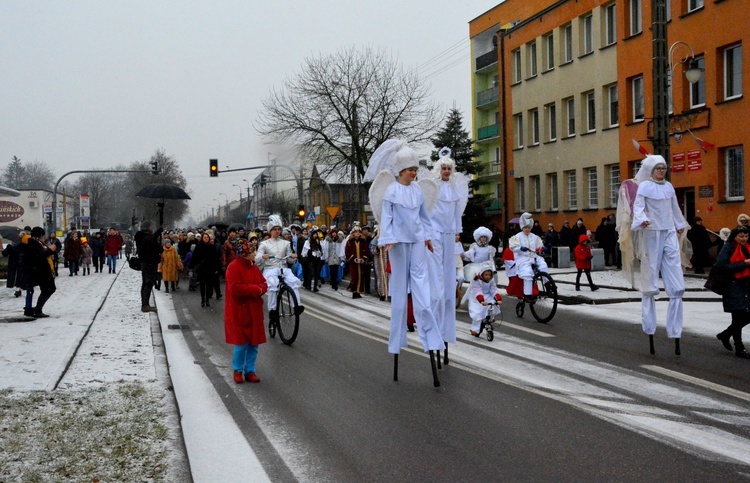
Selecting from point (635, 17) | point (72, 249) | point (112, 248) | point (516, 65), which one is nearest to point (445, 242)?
point (635, 17)

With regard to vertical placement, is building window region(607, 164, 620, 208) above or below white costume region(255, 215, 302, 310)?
above

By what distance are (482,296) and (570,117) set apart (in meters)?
29.5

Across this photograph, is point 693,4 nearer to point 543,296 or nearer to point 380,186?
point 543,296

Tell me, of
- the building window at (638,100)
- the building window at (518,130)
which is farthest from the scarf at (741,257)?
the building window at (518,130)

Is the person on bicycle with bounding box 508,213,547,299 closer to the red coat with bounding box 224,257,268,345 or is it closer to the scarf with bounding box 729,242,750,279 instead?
the scarf with bounding box 729,242,750,279

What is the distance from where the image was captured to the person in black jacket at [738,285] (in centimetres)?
948

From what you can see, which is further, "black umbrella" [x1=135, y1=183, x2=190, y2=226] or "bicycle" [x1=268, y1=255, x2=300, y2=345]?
"black umbrella" [x1=135, y1=183, x2=190, y2=226]

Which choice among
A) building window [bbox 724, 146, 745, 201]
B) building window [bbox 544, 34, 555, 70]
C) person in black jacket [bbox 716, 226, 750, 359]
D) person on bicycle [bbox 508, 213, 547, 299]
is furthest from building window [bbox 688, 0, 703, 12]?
person in black jacket [bbox 716, 226, 750, 359]

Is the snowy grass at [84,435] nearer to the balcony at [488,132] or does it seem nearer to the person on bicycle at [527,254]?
the person on bicycle at [527,254]

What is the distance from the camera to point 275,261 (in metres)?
12.4

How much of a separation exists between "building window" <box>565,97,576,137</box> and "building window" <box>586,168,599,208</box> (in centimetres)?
225

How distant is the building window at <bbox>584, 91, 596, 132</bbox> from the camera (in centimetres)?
3712

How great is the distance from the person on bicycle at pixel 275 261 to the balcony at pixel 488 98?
41221mm

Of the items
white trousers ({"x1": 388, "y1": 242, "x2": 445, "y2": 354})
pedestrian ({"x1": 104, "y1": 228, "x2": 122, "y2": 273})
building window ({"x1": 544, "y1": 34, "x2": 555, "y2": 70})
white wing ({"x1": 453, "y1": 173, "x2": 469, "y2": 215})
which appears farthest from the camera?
building window ({"x1": 544, "y1": 34, "x2": 555, "y2": 70})
